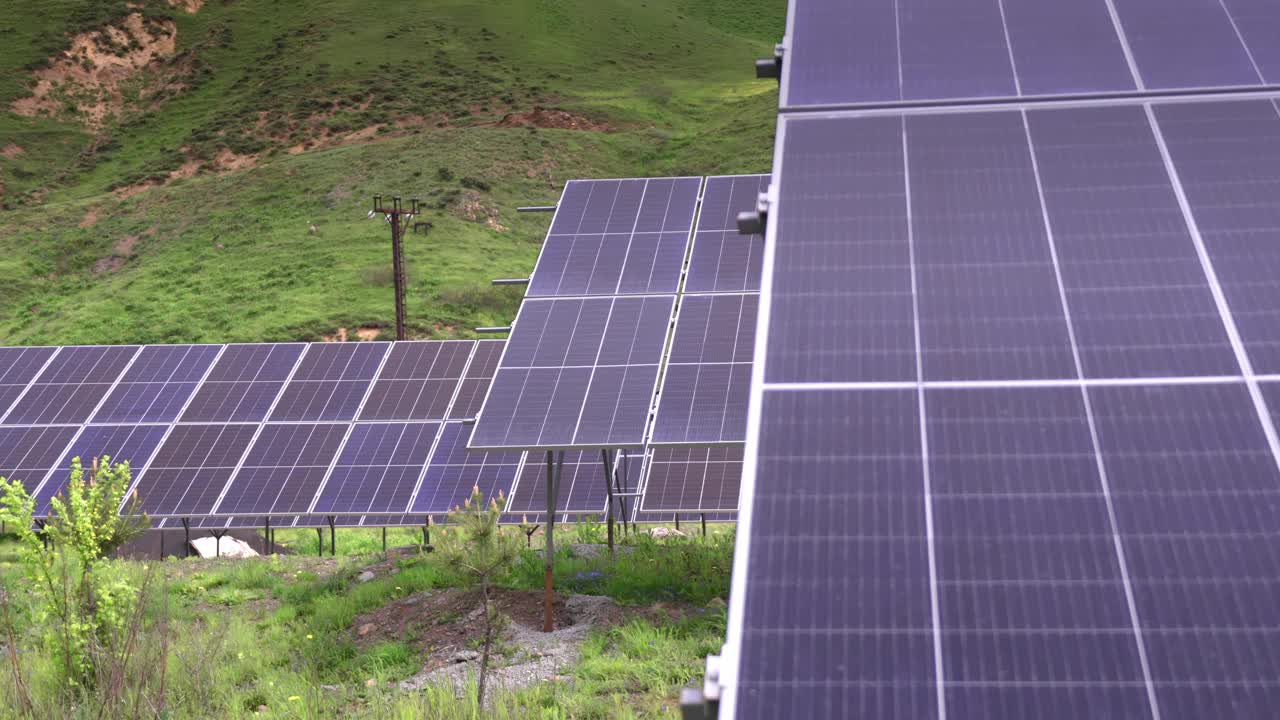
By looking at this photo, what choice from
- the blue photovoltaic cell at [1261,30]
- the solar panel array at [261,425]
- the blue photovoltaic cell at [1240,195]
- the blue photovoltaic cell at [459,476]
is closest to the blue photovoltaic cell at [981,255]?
the blue photovoltaic cell at [1240,195]

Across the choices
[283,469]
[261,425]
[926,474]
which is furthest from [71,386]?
[926,474]

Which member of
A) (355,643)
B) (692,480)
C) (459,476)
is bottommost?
(692,480)

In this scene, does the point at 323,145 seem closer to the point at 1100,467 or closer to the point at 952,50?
the point at 952,50

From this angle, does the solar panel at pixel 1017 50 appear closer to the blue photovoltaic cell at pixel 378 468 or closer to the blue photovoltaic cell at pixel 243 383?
the blue photovoltaic cell at pixel 378 468

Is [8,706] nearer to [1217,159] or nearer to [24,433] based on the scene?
[1217,159]

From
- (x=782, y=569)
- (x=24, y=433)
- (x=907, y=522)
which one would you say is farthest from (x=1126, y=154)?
(x=24, y=433)

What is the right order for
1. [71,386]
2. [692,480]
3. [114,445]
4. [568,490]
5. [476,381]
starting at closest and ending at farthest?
[568,490] < [692,480] < [114,445] < [476,381] < [71,386]

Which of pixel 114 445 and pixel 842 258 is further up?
pixel 842 258
